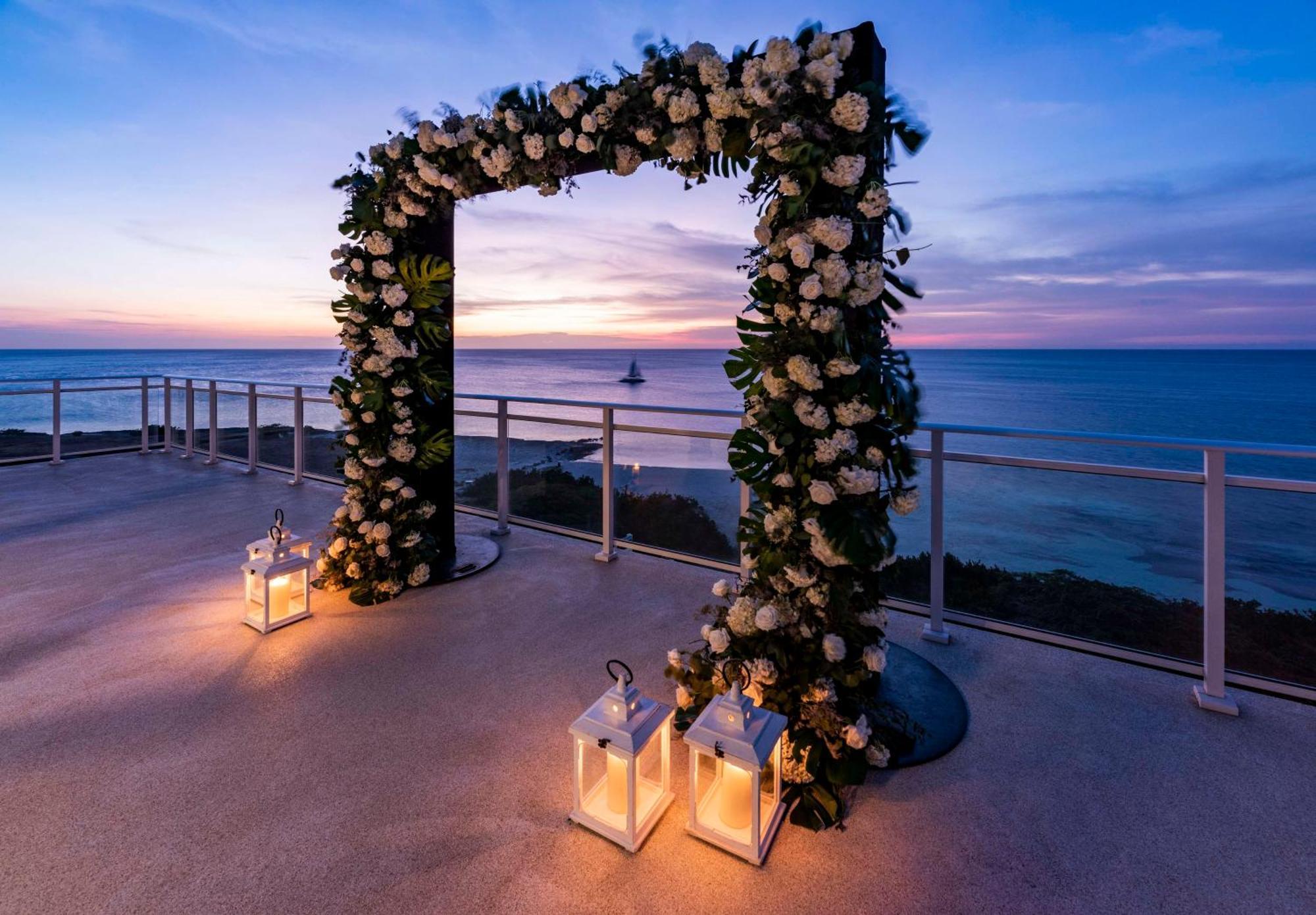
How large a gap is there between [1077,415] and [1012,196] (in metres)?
21.1

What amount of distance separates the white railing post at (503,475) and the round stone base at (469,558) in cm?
21

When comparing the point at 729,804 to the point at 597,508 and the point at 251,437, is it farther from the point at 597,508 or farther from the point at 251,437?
the point at 251,437

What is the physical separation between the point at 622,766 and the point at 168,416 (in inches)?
343

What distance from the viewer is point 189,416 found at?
278 inches

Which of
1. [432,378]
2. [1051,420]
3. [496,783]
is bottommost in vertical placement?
[496,783]

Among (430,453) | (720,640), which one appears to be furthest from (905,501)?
(430,453)

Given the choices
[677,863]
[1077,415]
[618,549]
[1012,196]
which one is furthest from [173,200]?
[1077,415]

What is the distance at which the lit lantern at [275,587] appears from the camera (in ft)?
8.81

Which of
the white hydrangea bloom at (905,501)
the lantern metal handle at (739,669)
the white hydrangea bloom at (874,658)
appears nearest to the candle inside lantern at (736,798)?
the lantern metal handle at (739,669)

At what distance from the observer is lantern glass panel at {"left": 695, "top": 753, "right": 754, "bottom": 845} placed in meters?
1.46

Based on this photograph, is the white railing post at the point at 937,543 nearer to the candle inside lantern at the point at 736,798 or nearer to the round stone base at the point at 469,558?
the candle inside lantern at the point at 736,798

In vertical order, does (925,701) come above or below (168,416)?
below

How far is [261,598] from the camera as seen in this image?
272 centimetres

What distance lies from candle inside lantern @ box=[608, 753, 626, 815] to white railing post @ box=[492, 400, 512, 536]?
2.93 m
